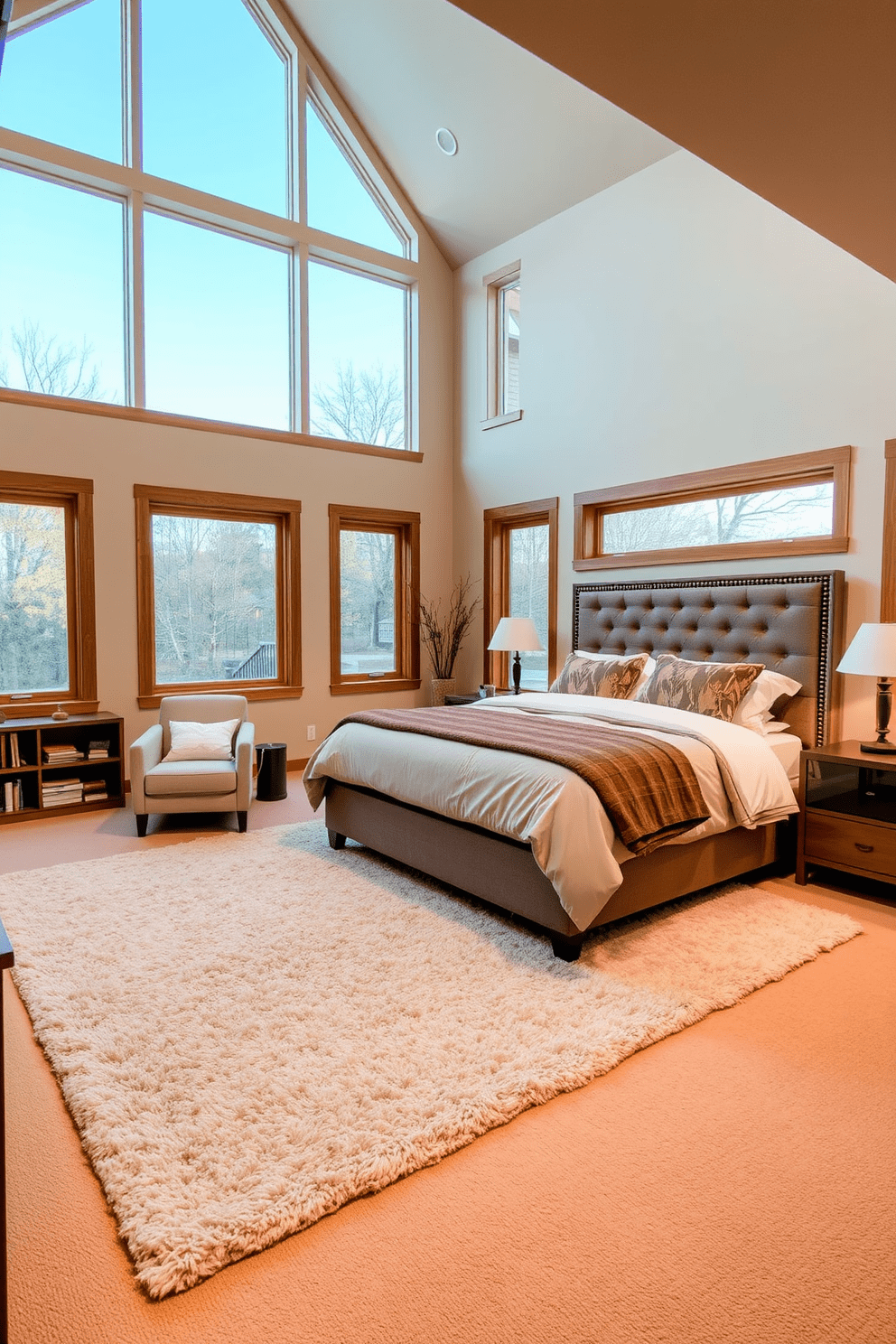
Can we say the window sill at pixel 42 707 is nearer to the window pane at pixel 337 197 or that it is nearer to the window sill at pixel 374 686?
the window sill at pixel 374 686

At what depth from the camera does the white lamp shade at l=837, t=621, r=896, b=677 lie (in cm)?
351

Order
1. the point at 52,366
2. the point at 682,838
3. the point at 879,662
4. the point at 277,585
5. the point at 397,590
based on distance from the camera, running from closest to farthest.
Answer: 1. the point at 682,838
2. the point at 879,662
3. the point at 52,366
4. the point at 277,585
5. the point at 397,590

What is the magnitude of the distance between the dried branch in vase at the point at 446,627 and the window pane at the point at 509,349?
1.54 meters

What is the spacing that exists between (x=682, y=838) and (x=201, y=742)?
116 inches

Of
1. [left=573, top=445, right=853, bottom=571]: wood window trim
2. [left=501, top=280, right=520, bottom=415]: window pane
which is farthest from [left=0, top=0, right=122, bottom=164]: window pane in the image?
[left=573, top=445, right=853, bottom=571]: wood window trim

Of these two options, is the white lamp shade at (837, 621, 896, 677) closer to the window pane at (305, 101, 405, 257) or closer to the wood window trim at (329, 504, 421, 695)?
the wood window trim at (329, 504, 421, 695)

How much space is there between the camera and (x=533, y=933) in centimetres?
314

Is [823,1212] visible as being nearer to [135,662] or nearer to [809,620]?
[809,620]

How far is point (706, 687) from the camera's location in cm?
413

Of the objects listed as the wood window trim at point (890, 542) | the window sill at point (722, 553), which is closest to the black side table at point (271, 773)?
the window sill at point (722, 553)

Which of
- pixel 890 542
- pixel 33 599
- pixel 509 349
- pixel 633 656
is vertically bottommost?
pixel 633 656

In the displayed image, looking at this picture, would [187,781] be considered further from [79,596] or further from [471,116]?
[471,116]

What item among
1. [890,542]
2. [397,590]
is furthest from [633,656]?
[397,590]

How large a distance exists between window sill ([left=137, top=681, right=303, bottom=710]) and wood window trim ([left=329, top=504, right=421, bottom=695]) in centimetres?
42
